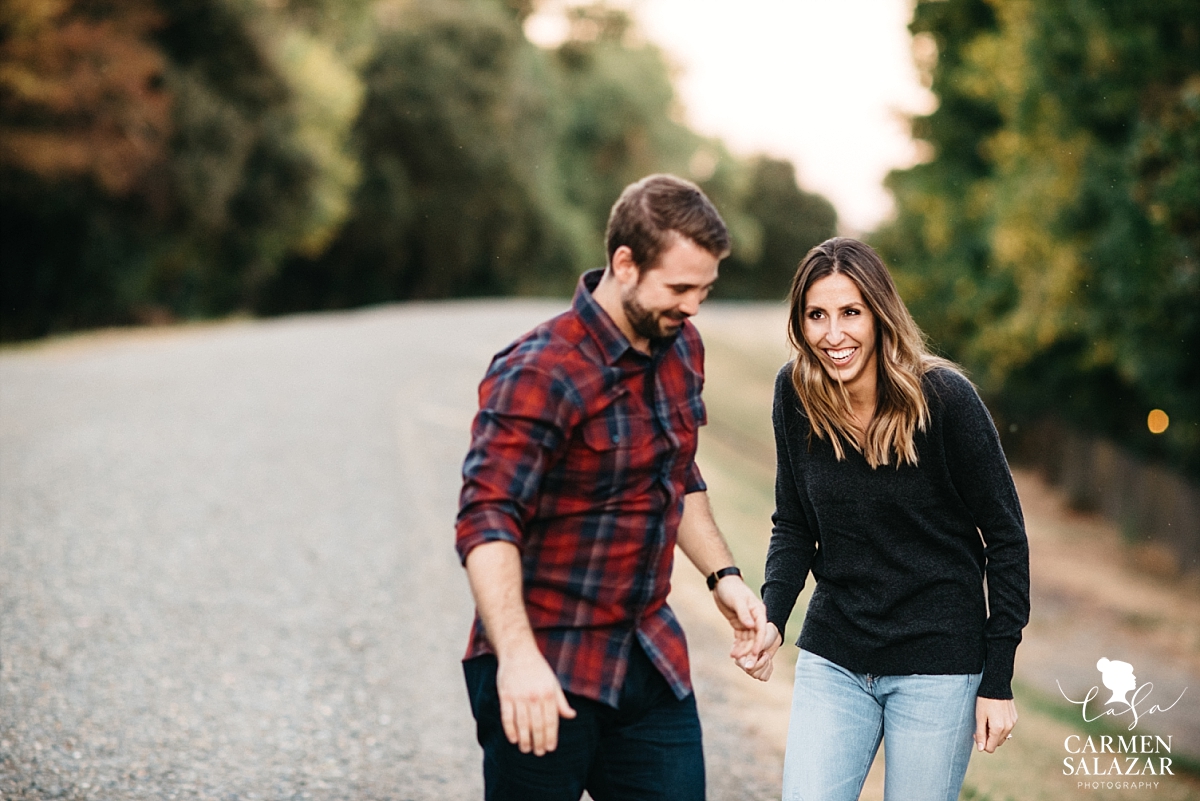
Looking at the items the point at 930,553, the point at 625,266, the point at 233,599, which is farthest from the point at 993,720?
the point at 233,599

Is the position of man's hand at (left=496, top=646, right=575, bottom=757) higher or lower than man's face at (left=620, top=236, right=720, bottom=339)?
lower

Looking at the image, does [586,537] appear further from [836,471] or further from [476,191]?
[476,191]

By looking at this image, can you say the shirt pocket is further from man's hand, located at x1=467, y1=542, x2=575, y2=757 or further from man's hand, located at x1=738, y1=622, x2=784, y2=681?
man's hand, located at x1=738, y1=622, x2=784, y2=681

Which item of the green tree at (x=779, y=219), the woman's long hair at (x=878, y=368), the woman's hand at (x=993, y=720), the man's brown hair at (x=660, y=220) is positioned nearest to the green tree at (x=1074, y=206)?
the woman's long hair at (x=878, y=368)

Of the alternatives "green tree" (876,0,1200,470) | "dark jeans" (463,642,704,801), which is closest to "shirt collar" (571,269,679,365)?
"dark jeans" (463,642,704,801)

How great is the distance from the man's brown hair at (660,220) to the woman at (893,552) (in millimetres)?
469

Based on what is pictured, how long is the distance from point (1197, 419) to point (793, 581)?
1201cm

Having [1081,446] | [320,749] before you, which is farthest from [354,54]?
[320,749]

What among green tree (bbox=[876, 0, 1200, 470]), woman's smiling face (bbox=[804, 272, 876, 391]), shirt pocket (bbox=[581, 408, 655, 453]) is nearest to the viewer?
shirt pocket (bbox=[581, 408, 655, 453])

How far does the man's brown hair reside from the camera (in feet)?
8.21

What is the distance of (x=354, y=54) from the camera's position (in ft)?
138

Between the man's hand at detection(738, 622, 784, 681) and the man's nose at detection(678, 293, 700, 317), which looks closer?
the man's nose at detection(678, 293, 700, 317)

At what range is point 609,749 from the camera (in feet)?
8.68

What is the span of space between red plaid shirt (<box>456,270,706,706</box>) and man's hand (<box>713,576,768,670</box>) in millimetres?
289
